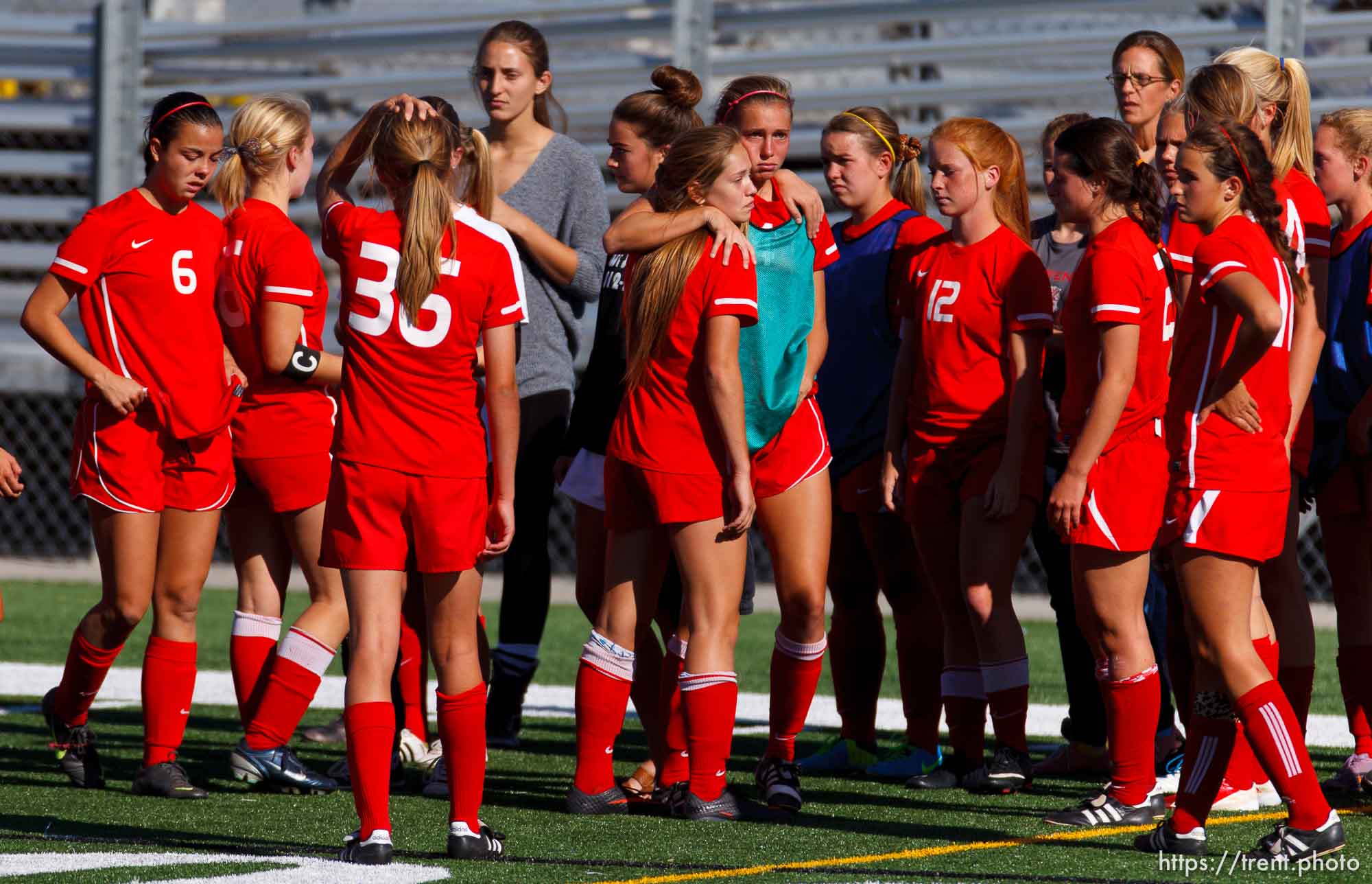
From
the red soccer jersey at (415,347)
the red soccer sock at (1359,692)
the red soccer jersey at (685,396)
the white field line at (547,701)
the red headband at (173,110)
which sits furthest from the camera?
the white field line at (547,701)

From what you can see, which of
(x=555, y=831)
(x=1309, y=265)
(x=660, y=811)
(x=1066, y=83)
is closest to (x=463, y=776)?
(x=555, y=831)

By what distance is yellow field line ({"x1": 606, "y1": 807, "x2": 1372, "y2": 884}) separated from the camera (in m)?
4.48

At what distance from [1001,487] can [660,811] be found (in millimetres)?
1311

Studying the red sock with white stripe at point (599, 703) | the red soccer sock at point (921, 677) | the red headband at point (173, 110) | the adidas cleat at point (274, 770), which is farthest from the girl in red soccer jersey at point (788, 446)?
the red headband at point (173, 110)

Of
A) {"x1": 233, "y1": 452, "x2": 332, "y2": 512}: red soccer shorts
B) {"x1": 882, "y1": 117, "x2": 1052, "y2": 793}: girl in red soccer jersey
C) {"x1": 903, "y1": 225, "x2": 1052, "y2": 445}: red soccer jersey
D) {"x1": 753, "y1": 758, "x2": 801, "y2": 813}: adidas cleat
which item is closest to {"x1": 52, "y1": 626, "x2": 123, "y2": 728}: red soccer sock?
{"x1": 233, "y1": 452, "x2": 332, "y2": 512}: red soccer shorts

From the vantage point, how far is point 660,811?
5.50 metres

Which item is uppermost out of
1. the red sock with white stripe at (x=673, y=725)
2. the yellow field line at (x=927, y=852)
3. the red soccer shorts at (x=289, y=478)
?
the red soccer shorts at (x=289, y=478)

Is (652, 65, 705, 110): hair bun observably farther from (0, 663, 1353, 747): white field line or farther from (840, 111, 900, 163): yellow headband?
(0, 663, 1353, 747): white field line

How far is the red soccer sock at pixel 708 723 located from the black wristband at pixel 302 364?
145cm

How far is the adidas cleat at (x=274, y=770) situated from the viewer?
19.1 feet

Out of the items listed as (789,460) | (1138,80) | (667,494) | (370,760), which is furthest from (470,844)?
A: (1138,80)

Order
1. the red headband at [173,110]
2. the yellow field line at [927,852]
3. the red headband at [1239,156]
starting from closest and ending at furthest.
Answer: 1. the yellow field line at [927,852]
2. the red headband at [1239,156]
3. the red headband at [173,110]

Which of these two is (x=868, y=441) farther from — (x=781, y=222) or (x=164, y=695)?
(x=164, y=695)

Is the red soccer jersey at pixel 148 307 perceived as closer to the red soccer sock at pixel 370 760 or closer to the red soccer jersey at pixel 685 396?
the red soccer jersey at pixel 685 396
